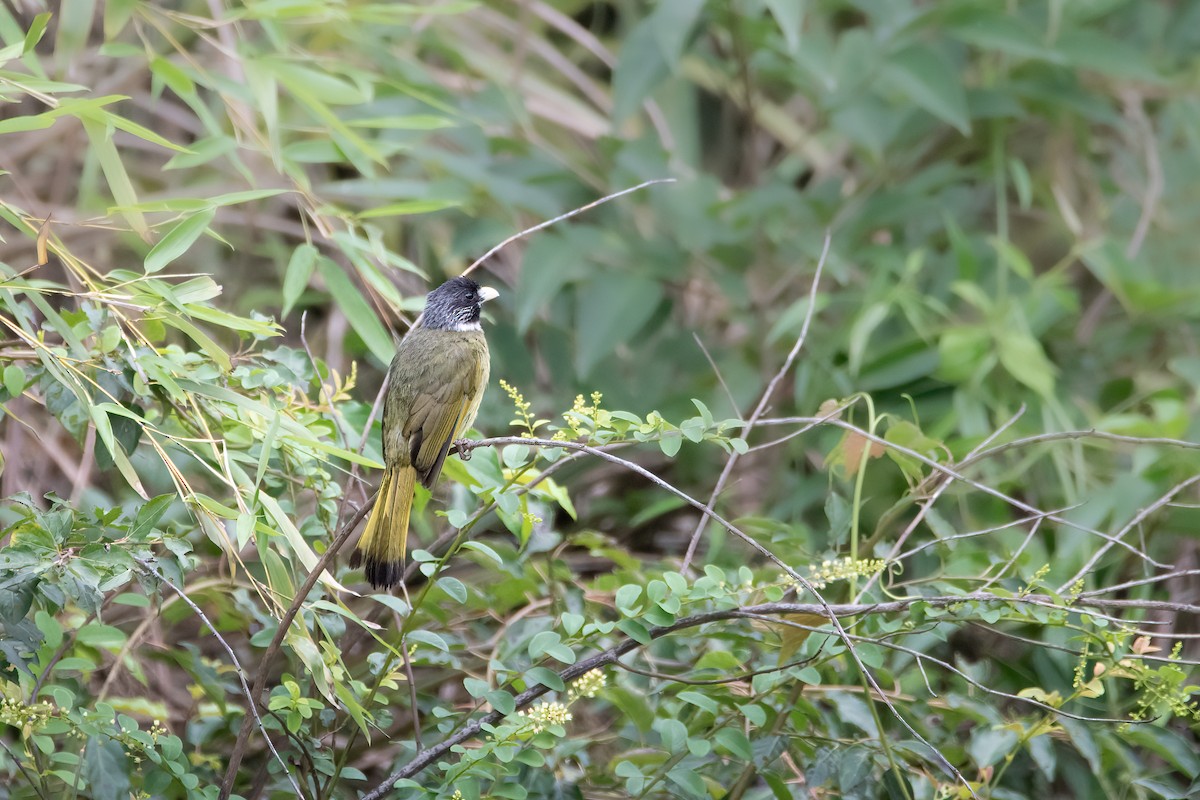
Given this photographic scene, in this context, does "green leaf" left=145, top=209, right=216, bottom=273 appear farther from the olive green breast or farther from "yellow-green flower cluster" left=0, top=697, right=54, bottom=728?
"yellow-green flower cluster" left=0, top=697, right=54, bottom=728

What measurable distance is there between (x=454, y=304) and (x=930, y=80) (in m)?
1.78

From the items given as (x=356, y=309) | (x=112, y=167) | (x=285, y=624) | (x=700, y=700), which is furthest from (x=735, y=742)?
(x=112, y=167)

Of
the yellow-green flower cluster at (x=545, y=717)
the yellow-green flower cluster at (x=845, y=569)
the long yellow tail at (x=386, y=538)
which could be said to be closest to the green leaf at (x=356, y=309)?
the long yellow tail at (x=386, y=538)

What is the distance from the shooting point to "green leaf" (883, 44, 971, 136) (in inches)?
152

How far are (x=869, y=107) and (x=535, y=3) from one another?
1.53m

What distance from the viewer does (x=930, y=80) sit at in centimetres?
398

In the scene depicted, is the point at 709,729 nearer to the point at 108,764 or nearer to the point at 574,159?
the point at 108,764

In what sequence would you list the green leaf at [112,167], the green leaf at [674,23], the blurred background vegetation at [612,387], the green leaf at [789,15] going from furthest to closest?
the green leaf at [674,23] < the green leaf at [789,15] < the green leaf at [112,167] < the blurred background vegetation at [612,387]

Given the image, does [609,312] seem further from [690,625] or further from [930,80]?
[690,625]

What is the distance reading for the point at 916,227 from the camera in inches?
187

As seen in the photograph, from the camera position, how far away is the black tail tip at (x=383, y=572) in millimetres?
2385

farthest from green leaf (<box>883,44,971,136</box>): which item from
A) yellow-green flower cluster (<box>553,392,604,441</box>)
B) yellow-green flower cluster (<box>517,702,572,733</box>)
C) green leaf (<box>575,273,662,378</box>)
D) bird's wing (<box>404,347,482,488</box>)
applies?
yellow-green flower cluster (<box>517,702,572,733</box>)

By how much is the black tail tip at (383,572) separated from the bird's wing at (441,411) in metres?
0.25

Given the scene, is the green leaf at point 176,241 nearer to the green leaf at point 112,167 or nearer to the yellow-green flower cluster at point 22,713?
the green leaf at point 112,167
